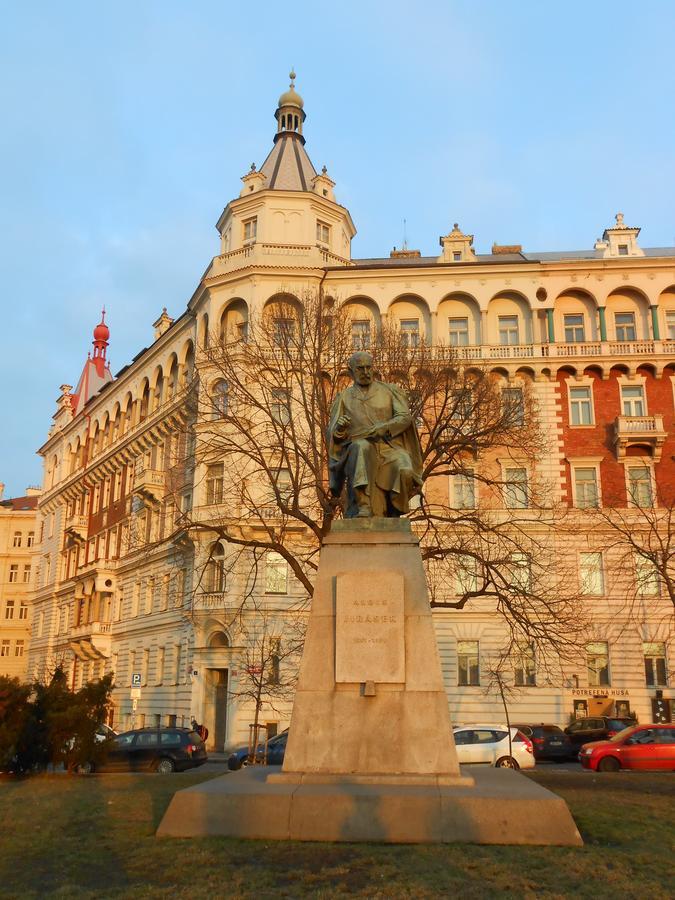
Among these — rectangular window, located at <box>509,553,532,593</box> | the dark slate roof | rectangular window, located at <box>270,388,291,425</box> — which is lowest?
rectangular window, located at <box>509,553,532,593</box>

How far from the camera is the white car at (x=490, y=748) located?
82.1 feet

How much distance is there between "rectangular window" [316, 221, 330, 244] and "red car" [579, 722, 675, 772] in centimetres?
2816

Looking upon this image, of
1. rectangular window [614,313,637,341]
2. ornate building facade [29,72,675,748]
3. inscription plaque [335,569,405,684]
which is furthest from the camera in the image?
rectangular window [614,313,637,341]

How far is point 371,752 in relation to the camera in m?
9.48

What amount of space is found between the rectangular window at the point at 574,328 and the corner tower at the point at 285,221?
1143 cm

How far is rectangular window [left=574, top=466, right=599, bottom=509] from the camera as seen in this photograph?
38.8m

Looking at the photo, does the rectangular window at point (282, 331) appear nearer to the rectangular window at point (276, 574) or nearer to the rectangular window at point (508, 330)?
the rectangular window at point (276, 574)

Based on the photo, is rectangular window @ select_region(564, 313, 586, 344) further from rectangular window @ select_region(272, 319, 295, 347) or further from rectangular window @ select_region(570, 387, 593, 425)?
rectangular window @ select_region(272, 319, 295, 347)

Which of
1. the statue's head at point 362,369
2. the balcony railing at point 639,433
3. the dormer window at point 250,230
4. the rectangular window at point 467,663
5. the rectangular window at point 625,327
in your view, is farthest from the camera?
the dormer window at point 250,230

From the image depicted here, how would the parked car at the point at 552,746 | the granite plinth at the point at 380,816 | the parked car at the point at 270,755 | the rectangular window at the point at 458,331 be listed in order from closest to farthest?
the granite plinth at the point at 380,816 → the parked car at the point at 270,755 → the parked car at the point at 552,746 → the rectangular window at the point at 458,331

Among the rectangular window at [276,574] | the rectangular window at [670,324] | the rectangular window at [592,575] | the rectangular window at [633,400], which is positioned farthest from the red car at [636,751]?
the rectangular window at [670,324]

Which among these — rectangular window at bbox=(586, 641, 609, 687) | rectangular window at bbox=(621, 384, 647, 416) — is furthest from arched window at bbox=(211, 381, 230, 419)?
rectangular window at bbox=(586, 641, 609, 687)

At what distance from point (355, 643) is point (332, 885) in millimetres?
3196

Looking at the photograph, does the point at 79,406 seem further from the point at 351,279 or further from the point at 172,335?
the point at 351,279
